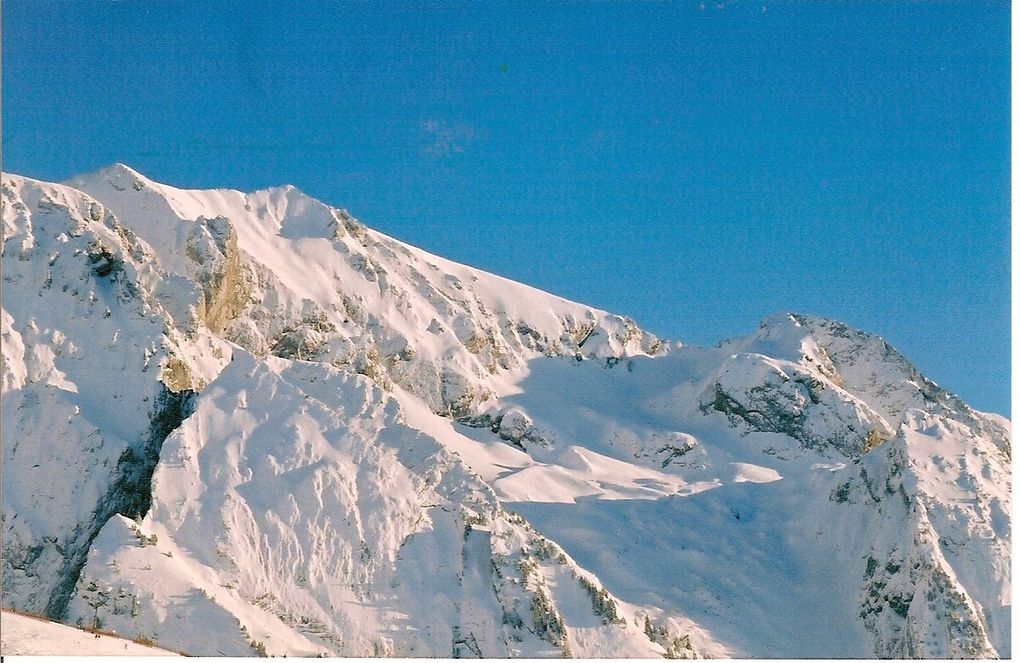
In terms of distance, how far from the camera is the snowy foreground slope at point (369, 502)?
69250mm

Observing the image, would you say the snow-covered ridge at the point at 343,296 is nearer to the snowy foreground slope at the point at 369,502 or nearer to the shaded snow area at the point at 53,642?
the snowy foreground slope at the point at 369,502

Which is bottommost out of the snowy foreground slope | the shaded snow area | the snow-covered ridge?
the shaded snow area

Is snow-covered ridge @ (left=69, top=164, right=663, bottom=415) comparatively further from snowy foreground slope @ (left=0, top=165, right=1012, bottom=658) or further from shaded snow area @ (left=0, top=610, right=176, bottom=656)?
shaded snow area @ (left=0, top=610, right=176, bottom=656)

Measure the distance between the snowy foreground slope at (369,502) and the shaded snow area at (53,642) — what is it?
50.9ft

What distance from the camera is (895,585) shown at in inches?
3068

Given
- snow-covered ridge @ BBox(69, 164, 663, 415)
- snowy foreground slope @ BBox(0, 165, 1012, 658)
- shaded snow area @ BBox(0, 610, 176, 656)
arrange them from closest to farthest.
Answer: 1. shaded snow area @ BBox(0, 610, 176, 656)
2. snowy foreground slope @ BBox(0, 165, 1012, 658)
3. snow-covered ridge @ BBox(69, 164, 663, 415)

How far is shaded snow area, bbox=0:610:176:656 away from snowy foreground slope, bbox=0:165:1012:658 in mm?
15509

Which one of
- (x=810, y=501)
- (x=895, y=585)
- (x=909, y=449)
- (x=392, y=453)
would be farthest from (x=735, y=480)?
(x=392, y=453)

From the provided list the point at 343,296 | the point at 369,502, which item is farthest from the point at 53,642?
the point at 343,296

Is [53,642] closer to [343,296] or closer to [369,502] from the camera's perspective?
[369,502]

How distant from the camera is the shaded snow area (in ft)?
152

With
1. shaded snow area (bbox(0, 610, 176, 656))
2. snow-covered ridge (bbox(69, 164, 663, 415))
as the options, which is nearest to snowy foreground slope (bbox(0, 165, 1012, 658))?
snow-covered ridge (bbox(69, 164, 663, 415))

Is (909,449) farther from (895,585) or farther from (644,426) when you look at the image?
(644,426)

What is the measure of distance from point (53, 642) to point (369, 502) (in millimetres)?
29462
